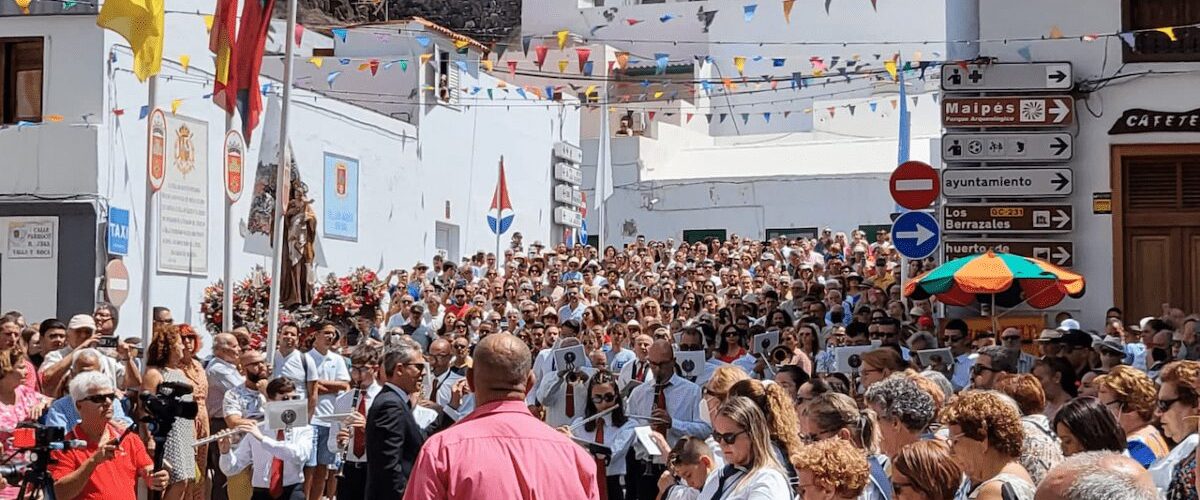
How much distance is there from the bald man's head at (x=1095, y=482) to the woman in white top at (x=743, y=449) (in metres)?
3.26

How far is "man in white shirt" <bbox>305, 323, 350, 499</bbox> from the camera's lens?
13203 mm


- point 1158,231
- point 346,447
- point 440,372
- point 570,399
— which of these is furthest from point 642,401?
point 1158,231

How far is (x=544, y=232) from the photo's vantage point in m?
42.0

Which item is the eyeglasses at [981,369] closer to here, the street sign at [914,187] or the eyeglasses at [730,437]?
the eyeglasses at [730,437]

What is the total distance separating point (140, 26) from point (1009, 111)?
9.45 meters

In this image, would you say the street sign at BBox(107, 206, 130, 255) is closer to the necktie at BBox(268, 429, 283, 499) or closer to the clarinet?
the clarinet

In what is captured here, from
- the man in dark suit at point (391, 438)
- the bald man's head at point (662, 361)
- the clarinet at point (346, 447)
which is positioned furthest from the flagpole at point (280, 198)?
the man in dark suit at point (391, 438)

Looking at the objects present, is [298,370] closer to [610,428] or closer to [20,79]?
[610,428]

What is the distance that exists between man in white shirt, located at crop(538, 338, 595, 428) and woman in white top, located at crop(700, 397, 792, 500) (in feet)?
21.6

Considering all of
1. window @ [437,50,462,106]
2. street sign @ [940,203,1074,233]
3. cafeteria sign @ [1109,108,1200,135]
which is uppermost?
window @ [437,50,462,106]

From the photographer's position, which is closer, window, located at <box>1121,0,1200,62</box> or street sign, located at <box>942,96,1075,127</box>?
window, located at <box>1121,0,1200,62</box>

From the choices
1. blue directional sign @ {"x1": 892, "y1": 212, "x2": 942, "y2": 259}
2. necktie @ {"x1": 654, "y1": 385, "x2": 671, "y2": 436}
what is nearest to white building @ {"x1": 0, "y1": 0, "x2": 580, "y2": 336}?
blue directional sign @ {"x1": 892, "y1": 212, "x2": 942, "y2": 259}

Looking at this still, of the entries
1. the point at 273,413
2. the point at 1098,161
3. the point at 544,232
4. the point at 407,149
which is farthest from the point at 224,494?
the point at 544,232

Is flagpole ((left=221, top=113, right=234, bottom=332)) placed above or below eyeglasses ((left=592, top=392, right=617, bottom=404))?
above
